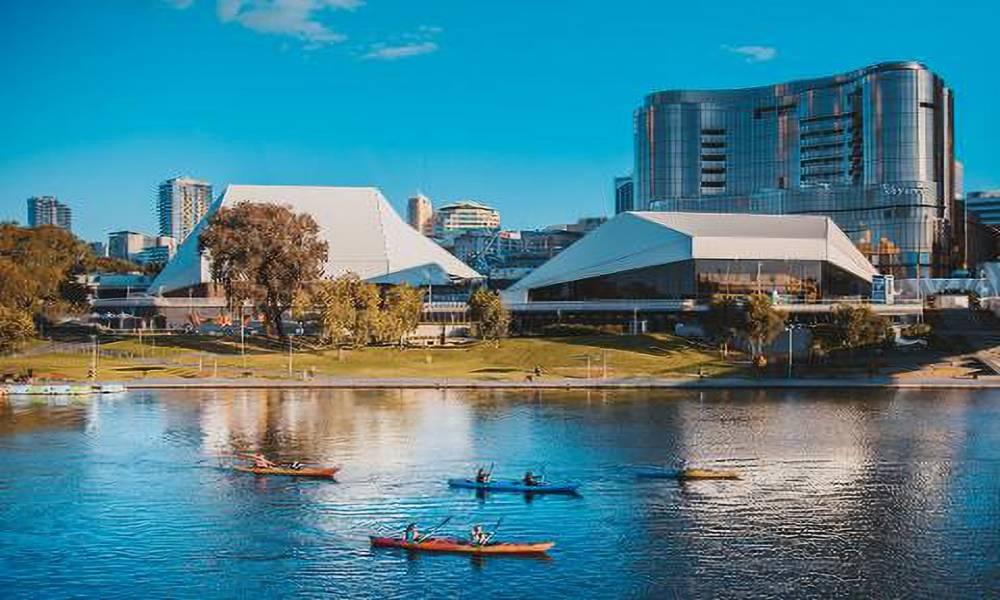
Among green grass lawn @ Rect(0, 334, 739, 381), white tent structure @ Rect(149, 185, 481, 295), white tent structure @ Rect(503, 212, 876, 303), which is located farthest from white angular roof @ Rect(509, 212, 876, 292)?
white tent structure @ Rect(149, 185, 481, 295)

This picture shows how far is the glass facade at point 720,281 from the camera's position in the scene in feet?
487

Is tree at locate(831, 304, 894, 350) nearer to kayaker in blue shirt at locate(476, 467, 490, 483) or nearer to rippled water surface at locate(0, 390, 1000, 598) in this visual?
rippled water surface at locate(0, 390, 1000, 598)

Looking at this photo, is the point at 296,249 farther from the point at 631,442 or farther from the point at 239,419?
the point at 631,442

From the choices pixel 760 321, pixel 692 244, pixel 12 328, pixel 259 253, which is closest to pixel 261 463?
pixel 12 328

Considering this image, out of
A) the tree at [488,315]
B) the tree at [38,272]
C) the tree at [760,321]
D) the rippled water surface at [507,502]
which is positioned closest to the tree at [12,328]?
the tree at [38,272]

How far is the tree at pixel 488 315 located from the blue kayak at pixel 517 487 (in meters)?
70.8

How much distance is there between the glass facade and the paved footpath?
37104 millimetres

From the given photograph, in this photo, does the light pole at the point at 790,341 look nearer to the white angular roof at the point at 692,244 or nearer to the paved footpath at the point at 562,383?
the paved footpath at the point at 562,383

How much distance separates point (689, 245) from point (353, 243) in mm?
63847

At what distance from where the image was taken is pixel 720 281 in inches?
5866

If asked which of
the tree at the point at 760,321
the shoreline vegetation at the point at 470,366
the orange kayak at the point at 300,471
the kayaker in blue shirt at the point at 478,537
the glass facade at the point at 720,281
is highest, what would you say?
the glass facade at the point at 720,281

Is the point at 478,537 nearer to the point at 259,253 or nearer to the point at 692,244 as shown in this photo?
the point at 259,253

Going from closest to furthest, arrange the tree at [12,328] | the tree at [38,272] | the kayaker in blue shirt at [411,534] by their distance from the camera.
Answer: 1. the kayaker in blue shirt at [411,534]
2. the tree at [12,328]
3. the tree at [38,272]

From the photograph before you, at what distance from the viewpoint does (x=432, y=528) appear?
52.1 m
